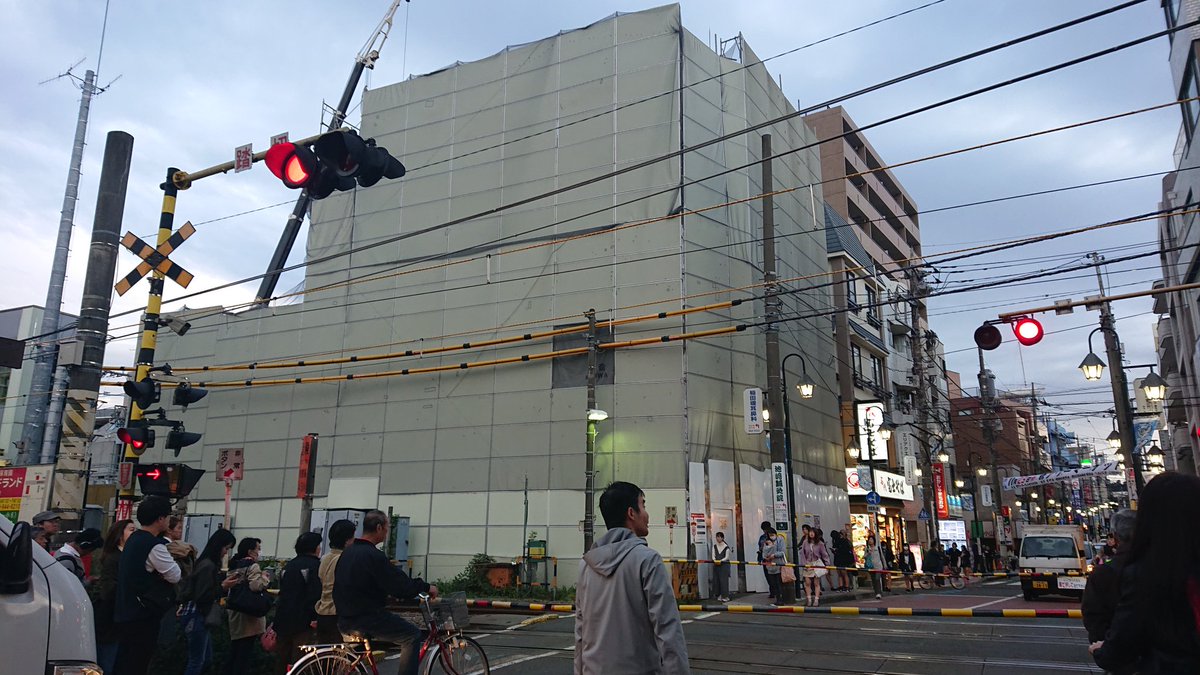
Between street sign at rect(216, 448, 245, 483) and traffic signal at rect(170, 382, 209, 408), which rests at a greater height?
traffic signal at rect(170, 382, 209, 408)

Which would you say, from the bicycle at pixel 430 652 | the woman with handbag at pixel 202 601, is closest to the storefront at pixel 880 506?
the bicycle at pixel 430 652

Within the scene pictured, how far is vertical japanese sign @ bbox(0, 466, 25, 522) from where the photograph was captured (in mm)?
11227

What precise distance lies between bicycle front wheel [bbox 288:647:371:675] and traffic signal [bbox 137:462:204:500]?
504 centimetres

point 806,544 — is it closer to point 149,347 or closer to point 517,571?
point 517,571

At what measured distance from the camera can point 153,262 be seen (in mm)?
10734

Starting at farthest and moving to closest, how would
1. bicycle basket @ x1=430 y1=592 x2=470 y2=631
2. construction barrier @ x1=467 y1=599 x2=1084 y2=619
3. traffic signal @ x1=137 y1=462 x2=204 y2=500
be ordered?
construction barrier @ x1=467 y1=599 x2=1084 y2=619, traffic signal @ x1=137 y1=462 x2=204 y2=500, bicycle basket @ x1=430 y1=592 x2=470 y2=631

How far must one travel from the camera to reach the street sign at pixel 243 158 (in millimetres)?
10273

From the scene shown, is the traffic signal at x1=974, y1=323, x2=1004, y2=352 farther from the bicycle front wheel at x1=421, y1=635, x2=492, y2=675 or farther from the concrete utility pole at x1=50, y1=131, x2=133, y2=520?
the concrete utility pole at x1=50, y1=131, x2=133, y2=520

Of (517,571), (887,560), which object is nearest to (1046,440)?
(887,560)

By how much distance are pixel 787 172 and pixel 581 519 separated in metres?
15.4

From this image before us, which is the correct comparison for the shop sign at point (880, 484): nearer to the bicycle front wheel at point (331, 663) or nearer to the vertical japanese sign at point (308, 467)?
the vertical japanese sign at point (308, 467)

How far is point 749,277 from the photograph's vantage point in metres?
25.2

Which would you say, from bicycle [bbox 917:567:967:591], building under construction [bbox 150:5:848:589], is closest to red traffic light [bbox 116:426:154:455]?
building under construction [bbox 150:5:848:589]

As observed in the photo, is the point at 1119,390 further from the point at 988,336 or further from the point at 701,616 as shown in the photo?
the point at 701,616
